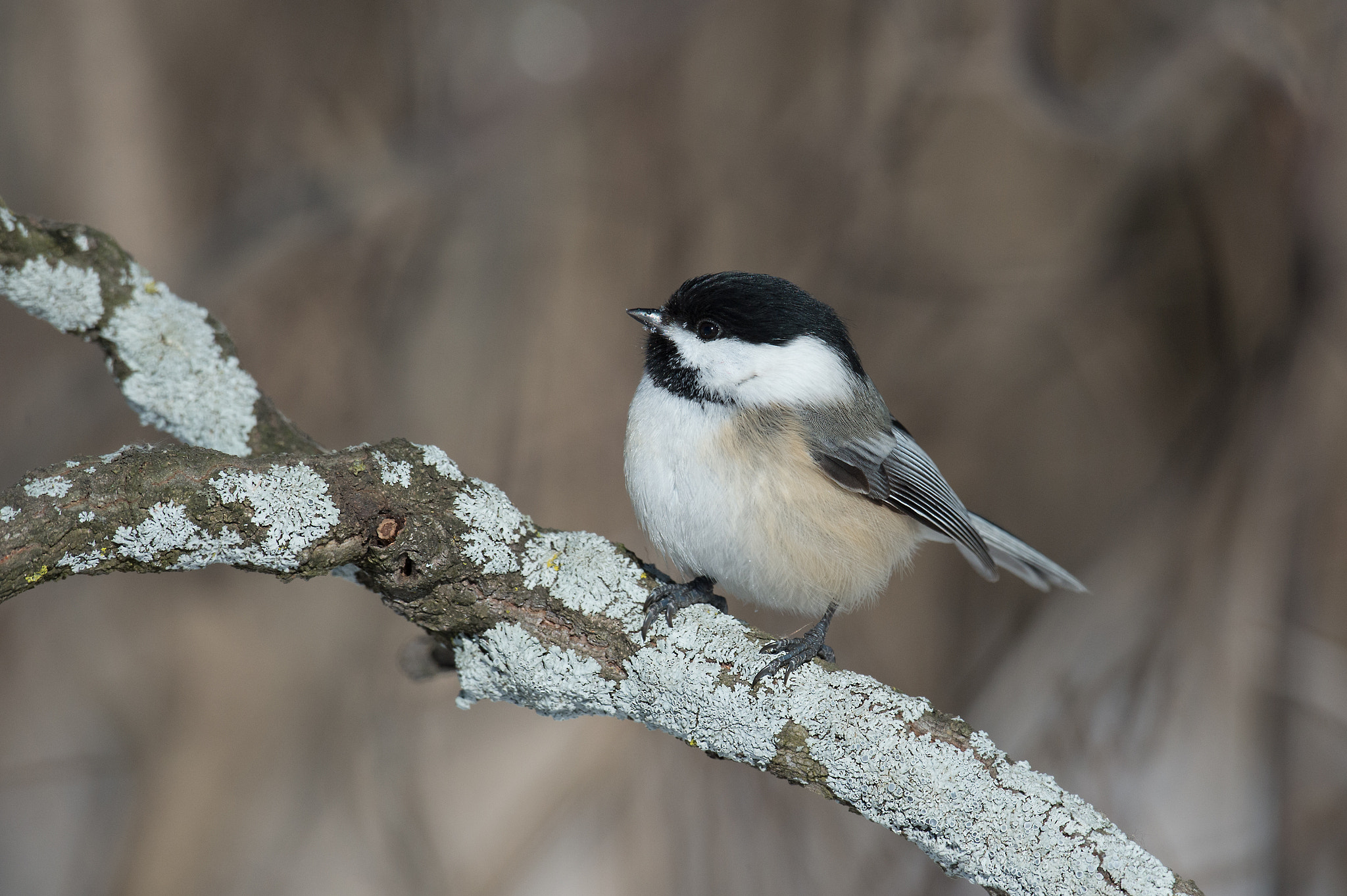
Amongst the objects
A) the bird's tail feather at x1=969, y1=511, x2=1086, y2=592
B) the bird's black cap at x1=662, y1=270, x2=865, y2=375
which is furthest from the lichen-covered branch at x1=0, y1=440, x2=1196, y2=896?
the bird's tail feather at x1=969, y1=511, x2=1086, y2=592

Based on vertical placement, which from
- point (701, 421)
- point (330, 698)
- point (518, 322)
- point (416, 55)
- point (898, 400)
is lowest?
point (330, 698)

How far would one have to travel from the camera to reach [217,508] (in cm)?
114

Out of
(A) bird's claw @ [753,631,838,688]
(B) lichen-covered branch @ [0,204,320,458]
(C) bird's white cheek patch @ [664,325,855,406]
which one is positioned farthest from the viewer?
(C) bird's white cheek patch @ [664,325,855,406]

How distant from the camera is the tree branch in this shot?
43.8 inches

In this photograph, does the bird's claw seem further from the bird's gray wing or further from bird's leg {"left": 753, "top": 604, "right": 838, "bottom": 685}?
the bird's gray wing

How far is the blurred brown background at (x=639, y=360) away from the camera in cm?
265

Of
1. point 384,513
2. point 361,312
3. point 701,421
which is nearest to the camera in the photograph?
point 384,513

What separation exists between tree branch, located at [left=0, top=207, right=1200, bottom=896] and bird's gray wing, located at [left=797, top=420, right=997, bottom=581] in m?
0.49

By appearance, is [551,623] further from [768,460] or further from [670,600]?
[768,460]

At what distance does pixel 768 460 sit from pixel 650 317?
456 mm

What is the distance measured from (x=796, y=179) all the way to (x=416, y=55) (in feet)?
4.60

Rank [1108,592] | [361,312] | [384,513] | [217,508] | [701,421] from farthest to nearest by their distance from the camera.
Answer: [361,312], [1108,592], [701,421], [384,513], [217,508]

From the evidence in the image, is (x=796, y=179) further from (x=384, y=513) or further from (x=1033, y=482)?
(x=384, y=513)

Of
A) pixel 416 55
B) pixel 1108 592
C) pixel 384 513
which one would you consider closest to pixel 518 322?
pixel 416 55
